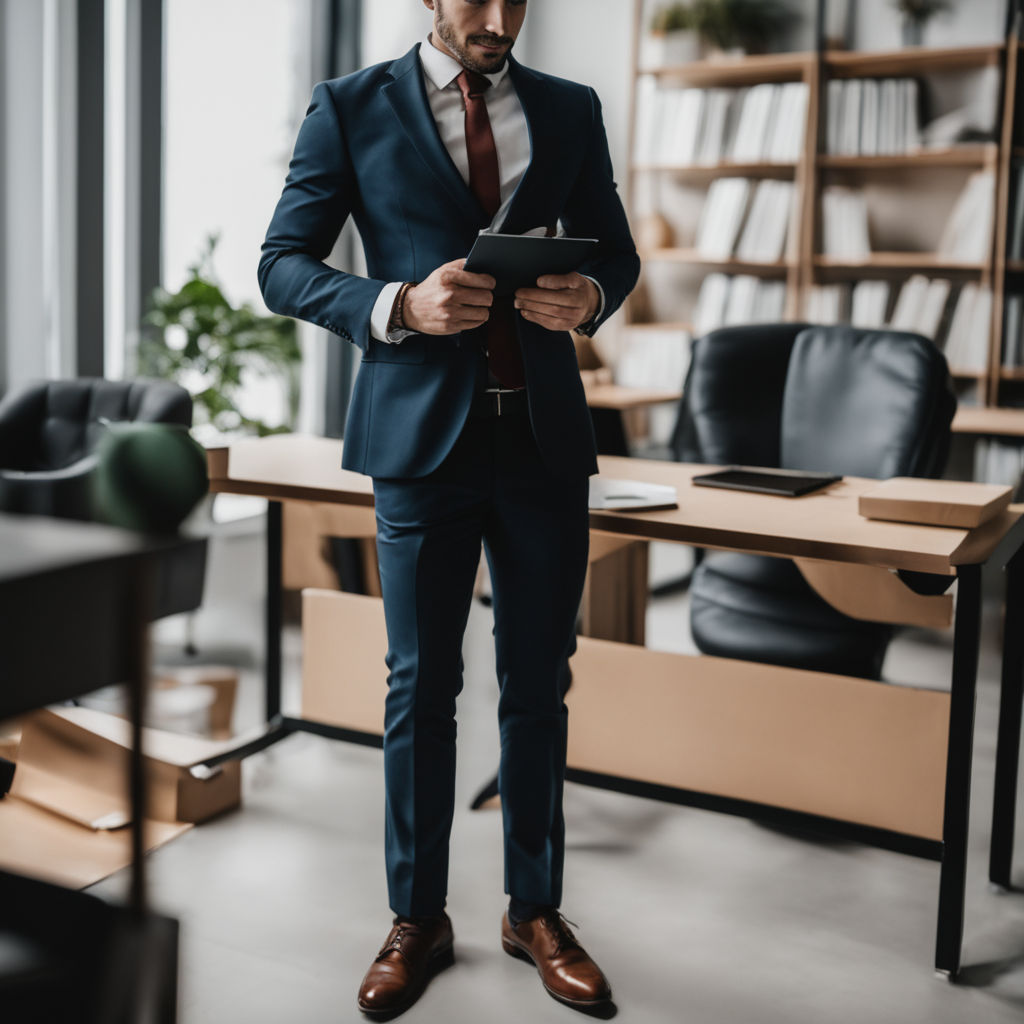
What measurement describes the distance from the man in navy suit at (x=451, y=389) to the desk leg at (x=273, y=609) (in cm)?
112

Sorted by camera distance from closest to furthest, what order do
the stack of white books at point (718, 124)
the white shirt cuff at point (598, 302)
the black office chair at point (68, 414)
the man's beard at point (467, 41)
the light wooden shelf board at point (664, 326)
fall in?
the man's beard at point (467, 41) < the white shirt cuff at point (598, 302) < the black office chair at point (68, 414) < the stack of white books at point (718, 124) < the light wooden shelf board at point (664, 326)

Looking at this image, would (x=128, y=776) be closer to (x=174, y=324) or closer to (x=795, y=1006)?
(x=795, y=1006)

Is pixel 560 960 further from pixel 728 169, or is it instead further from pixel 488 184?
pixel 728 169

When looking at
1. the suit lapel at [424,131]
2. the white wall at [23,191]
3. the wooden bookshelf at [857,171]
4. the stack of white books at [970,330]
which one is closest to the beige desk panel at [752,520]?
the suit lapel at [424,131]

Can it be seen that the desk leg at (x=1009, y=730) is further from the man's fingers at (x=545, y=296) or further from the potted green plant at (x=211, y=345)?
the potted green plant at (x=211, y=345)

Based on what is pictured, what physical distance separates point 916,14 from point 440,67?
12.1ft

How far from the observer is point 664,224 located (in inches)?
204

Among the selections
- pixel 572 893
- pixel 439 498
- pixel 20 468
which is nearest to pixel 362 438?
pixel 439 498

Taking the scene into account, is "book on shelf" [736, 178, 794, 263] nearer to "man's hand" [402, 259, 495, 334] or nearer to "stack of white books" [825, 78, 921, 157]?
"stack of white books" [825, 78, 921, 157]

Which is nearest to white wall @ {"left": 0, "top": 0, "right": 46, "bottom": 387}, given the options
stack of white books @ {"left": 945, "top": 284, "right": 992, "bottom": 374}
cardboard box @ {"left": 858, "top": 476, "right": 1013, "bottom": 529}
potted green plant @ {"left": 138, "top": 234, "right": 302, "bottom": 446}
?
potted green plant @ {"left": 138, "top": 234, "right": 302, "bottom": 446}

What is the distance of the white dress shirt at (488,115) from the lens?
1.66m

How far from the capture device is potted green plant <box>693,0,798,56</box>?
191 inches

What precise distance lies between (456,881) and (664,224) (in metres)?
3.69

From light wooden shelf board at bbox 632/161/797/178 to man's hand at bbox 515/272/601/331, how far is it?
3.51m
